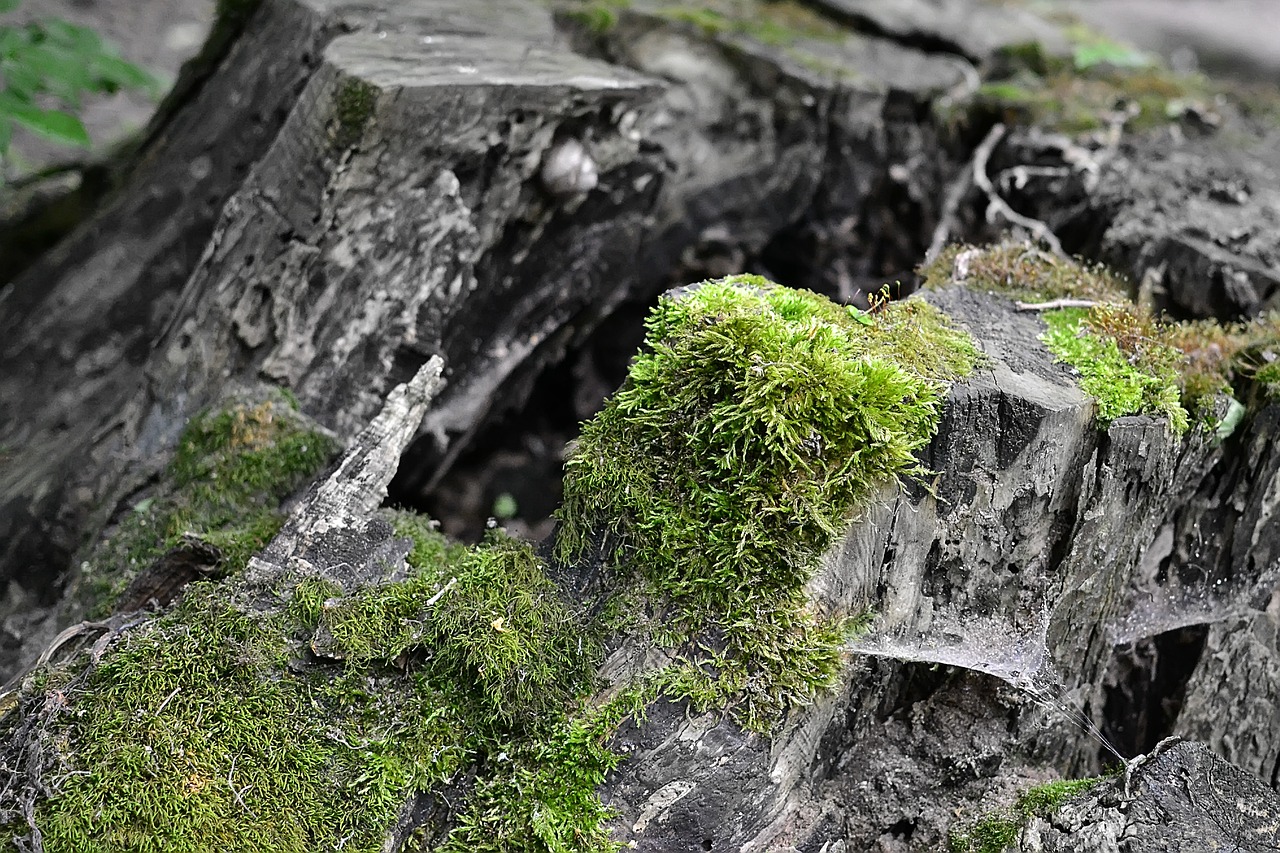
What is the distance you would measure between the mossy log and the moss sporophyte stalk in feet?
0.04

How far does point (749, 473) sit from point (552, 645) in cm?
73

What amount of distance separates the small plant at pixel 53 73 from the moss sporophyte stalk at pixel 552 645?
224cm

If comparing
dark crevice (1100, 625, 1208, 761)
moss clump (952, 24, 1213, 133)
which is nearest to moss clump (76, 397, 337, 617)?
dark crevice (1100, 625, 1208, 761)

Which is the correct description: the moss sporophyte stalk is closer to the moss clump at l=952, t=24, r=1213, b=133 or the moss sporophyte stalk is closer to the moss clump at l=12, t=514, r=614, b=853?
the moss clump at l=12, t=514, r=614, b=853

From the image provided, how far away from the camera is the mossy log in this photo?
2.45 meters

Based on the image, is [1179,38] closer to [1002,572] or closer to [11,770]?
[1002,572]

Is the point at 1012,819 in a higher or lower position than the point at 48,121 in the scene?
lower

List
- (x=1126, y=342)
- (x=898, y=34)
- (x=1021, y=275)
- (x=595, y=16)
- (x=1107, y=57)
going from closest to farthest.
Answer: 1. (x=1126, y=342)
2. (x=1021, y=275)
3. (x=595, y=16)
4. (x=1107, y=57)
5. (x=898, y=34)

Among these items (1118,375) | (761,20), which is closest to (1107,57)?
(761,20)

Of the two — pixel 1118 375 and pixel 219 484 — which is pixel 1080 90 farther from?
pixel 219 484

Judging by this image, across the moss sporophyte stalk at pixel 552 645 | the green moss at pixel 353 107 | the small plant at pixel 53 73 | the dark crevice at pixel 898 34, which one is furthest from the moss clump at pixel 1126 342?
the small plant at pixel 53 73

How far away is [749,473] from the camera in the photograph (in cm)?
246

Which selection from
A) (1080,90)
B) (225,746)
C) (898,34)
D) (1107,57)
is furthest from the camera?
(898,34)

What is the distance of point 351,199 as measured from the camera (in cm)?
363
